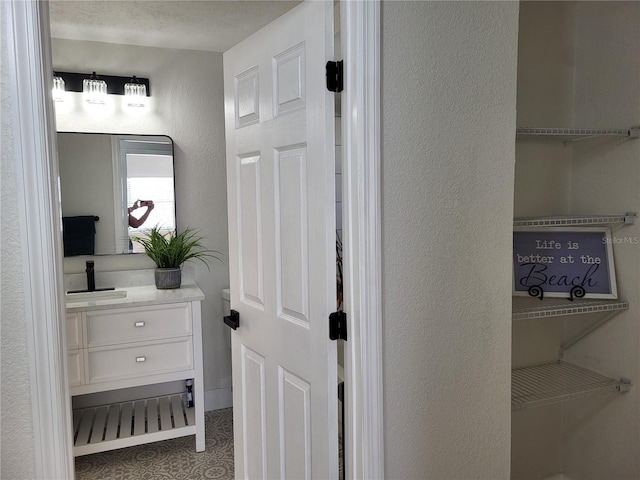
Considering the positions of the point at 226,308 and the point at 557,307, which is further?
the point at 226,308

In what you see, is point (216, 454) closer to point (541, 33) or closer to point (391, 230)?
point (391, 230)

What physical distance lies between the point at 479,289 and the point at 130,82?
253 centimetres

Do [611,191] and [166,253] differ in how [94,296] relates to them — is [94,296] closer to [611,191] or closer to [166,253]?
[166,253]

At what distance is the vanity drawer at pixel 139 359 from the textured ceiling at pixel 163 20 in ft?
5.72

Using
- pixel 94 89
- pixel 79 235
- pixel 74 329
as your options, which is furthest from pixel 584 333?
pixel 94 89

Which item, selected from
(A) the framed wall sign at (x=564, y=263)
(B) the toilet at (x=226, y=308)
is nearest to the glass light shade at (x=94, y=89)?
(B) the toilet at (x=226, y=308)

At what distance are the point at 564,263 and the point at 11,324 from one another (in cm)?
207

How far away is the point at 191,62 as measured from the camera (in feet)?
10.8

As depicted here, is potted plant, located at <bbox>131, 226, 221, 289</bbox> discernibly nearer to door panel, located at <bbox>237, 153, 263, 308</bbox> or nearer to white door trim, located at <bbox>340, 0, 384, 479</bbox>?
door panel, located at <bbox>237, 153, 263, 308</bbox>

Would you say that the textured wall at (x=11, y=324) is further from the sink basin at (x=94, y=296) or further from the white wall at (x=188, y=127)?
the white wall at (x=188, y=127)

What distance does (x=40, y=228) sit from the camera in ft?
3.69

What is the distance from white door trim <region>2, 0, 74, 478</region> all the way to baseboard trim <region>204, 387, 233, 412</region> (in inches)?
92.5

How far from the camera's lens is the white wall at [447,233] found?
151cm

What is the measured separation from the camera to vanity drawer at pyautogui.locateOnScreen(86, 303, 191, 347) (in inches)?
104
